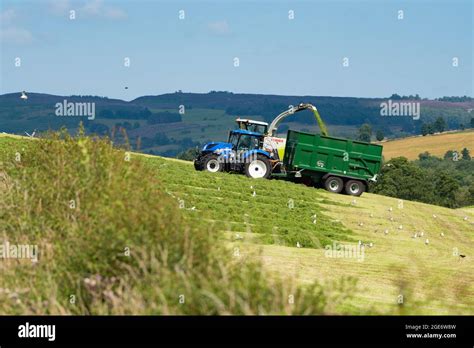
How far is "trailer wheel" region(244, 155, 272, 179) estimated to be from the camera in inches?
1561

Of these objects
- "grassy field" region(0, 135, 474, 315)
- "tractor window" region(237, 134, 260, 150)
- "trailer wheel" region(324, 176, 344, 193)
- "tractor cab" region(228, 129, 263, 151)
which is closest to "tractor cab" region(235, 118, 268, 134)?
"tractor cab" region(228, 129, 263, 151)

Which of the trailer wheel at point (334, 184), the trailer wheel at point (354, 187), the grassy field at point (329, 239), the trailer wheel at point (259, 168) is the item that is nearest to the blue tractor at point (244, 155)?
the trailer wheel at point (259, 168)

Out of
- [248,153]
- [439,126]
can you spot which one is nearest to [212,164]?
[248,153]

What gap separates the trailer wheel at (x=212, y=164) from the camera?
40.3 meters

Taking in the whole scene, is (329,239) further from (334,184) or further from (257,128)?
(257,128)

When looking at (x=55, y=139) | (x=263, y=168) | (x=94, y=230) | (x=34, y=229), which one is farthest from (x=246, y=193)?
(x=94, y=230)

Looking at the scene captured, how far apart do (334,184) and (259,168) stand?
11.8 feet

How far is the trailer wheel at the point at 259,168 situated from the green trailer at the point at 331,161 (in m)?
0.70

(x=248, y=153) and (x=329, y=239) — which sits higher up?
(x=248, y=153)

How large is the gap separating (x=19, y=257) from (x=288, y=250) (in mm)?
10242

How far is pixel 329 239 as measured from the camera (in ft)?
86.9

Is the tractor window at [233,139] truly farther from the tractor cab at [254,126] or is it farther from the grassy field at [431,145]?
the grassy field at [431,145]

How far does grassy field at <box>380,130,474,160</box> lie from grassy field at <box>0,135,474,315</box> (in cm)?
10324

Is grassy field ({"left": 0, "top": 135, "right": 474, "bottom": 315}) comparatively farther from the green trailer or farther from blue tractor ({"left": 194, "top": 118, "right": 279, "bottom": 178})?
blue tractor ({"left": 194, "top": 118, "right": 279, "bottom": 178})
